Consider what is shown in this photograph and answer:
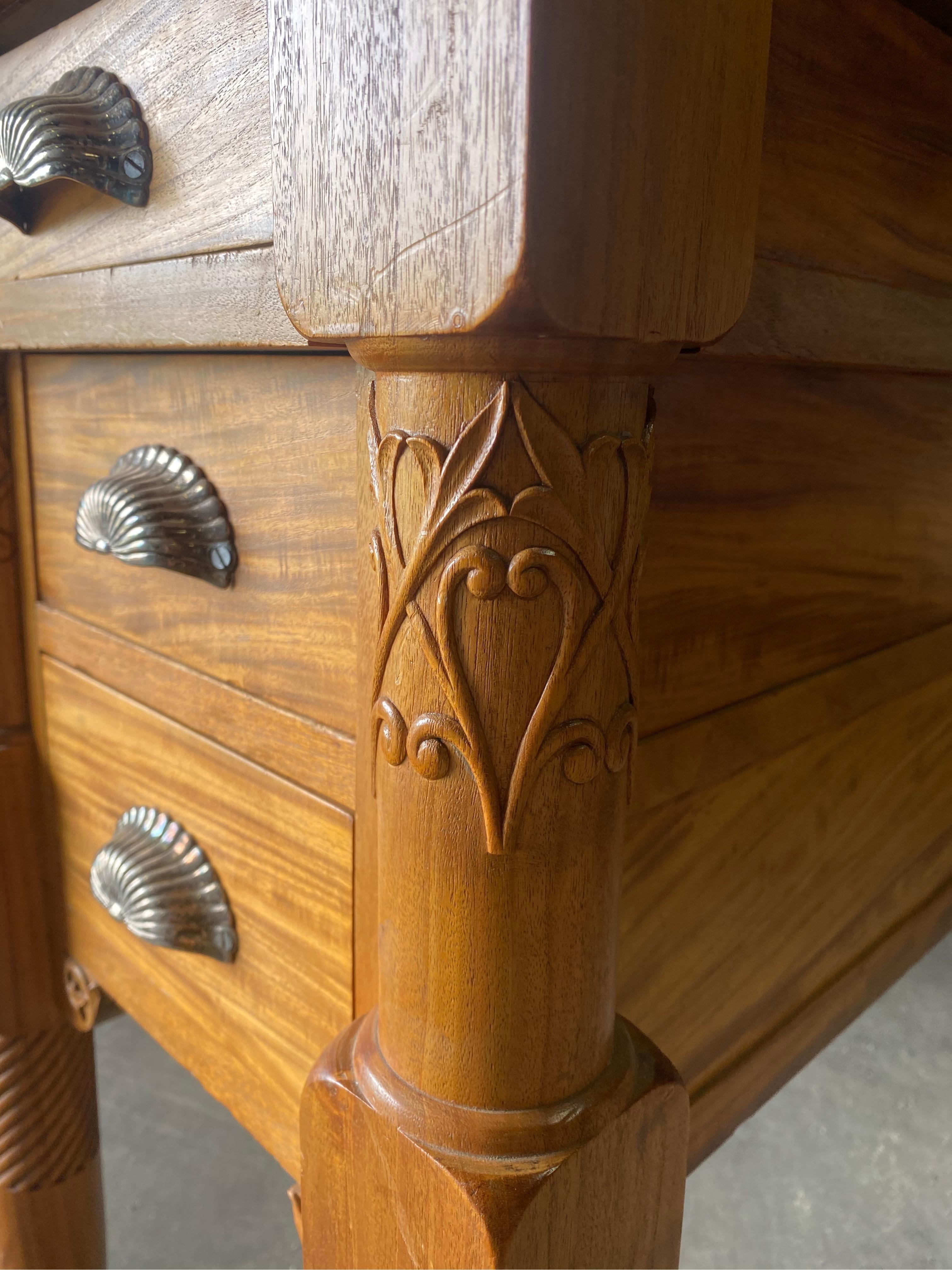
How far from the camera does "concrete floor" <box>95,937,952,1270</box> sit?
860 mm

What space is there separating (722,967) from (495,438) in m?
0.31

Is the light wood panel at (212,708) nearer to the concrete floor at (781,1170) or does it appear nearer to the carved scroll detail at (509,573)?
the carved scroll detail at (509,573)

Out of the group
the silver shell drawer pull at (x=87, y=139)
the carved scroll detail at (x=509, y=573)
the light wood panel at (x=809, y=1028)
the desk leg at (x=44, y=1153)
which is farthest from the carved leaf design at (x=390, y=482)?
the desk leg at (x=44, y=1153)

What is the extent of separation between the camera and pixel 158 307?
15.8 inches

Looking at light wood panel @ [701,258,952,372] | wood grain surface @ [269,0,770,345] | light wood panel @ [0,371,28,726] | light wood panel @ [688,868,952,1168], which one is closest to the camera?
wood grain surface @ [269,0,770,345]

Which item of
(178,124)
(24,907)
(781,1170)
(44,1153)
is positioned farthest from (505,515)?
(781,1170)

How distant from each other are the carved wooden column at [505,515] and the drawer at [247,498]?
5cm

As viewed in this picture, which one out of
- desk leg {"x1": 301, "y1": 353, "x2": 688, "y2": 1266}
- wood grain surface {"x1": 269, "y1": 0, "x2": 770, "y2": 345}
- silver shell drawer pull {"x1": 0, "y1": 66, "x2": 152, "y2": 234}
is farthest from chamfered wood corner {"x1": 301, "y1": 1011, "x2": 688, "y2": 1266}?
silver shell drawer pull {"x1": 0, "y1": 66, "x2": 152, "y2": 234}

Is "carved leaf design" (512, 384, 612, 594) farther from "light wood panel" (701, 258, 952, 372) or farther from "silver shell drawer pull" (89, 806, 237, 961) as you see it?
"silver shell drawer pull" (89, 806, 237, 961)

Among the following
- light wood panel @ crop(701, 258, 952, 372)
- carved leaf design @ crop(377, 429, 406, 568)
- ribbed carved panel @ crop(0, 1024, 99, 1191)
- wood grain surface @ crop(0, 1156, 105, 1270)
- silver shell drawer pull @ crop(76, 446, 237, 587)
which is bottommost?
wood grain surface @ crop(0, 1156, 105, 1270)

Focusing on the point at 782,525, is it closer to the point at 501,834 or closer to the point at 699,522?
the point at 699,522

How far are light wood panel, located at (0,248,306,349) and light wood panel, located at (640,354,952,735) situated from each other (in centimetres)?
14

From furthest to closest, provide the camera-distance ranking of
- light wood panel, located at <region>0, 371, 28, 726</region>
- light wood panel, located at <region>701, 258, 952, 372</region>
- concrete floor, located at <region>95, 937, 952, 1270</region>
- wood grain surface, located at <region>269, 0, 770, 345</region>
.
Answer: concrete floor, located at <region>95, 937, 952, 1270</region> < light wood panel, located at <region>0, 371, 28, 726</region> < light wood panel, located at <region>701, 258, 952, 372</region> < wood grain surface, located at <region>269, 0, 770, 345</region>

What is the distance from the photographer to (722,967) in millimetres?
450
